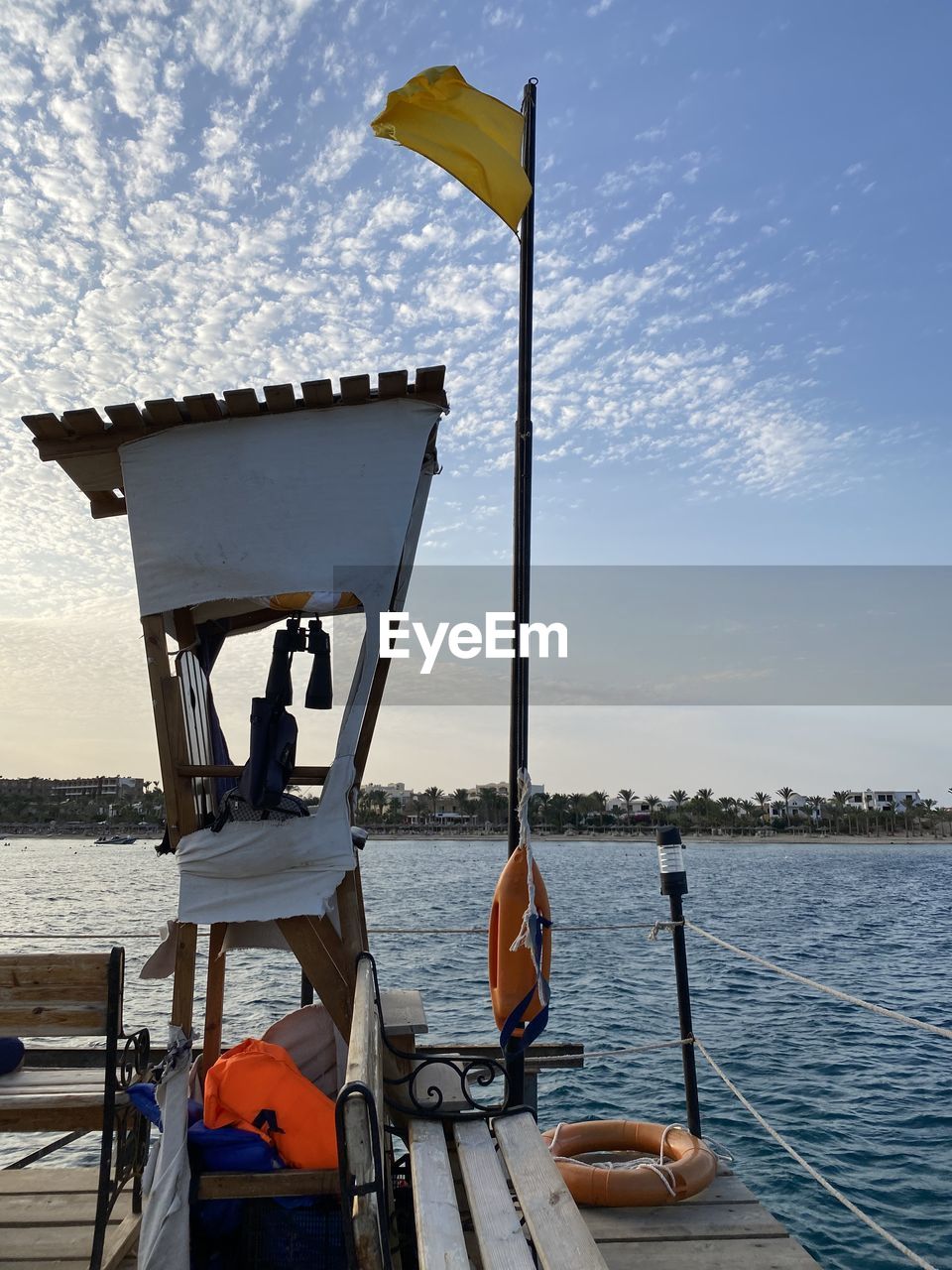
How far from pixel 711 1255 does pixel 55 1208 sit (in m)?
3.01

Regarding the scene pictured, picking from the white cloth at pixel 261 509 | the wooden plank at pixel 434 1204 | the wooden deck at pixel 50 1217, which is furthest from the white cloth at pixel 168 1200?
the white cloth at pixel 261 509

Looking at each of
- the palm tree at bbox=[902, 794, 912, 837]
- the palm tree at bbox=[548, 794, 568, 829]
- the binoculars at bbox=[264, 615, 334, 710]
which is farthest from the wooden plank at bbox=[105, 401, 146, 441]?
the palm tree at bbox=[902, 794, 912, 837]

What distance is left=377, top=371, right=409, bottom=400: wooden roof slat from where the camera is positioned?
467 centimetres

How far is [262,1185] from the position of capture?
3439 mm

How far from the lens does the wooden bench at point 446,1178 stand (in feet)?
6.96

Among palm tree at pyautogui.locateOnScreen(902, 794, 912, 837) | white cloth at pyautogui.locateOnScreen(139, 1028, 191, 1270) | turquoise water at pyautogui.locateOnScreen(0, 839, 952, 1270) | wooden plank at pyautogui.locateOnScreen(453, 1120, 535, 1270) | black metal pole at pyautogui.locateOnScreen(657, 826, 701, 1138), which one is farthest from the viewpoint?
palm tree at pyautogui.locateOnScreen(902, 794, 912, 837)

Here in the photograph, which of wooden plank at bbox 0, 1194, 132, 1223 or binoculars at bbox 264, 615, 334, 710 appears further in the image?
binoculars at bbox 264, 615, 334, 710

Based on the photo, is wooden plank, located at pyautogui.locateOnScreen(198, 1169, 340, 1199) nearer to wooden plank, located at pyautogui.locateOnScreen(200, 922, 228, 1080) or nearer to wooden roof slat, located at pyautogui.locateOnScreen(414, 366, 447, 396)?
wooden plank, located at pyautogui.locateOnScreen(200, 922, 228, 1080)

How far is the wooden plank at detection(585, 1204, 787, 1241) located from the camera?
401cm

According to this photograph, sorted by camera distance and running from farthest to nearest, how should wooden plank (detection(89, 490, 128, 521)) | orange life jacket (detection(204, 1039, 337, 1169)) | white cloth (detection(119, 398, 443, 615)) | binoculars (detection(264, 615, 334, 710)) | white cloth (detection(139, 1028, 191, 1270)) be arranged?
wooden plank (detection(89, 490, 128, 521)) < binoculars (detection(264, 615, 334, 710)) < white cloth (detection(119, 398, 443, 615)) < orange life jacket (detection(204, 1039, 337, 1169)) < white cloth (detection(139, 1028, 191, 1270))

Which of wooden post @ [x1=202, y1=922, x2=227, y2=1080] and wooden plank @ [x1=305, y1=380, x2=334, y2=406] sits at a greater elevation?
wooden plank @ [x1=305, y1=380, x2=334, y2=406]

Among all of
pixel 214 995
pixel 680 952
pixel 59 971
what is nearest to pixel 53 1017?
pixel 59 971

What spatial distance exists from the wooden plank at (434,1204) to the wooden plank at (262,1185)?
0.37 metres

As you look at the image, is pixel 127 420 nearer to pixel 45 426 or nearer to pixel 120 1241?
pixel 45 426
